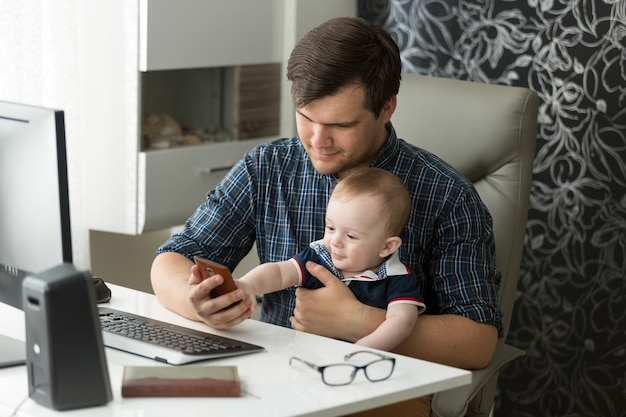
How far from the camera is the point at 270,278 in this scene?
6.10 ft

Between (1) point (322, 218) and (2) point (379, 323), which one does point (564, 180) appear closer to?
(1) point (322, 218)

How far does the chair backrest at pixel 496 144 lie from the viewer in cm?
215

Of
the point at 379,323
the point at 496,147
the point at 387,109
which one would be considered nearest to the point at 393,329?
the point at 379,323

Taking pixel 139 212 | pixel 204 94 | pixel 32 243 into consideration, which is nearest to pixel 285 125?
pixel 204 94

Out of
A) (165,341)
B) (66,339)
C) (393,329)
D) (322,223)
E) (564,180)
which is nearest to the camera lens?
(66,339)

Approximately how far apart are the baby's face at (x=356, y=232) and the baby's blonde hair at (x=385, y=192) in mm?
12

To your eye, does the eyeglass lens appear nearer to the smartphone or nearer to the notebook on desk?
the smartphone

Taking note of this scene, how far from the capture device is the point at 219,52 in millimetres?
2830

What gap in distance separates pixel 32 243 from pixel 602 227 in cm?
185

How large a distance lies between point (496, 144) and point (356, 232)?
0.51 metres

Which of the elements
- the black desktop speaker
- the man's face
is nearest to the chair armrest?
the man's face

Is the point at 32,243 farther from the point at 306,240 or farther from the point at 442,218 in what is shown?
the point at 442,218

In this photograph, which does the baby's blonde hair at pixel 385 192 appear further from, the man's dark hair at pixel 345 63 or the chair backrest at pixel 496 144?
the chair backrest at pixel 496 144

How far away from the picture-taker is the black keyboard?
60.7 inches
